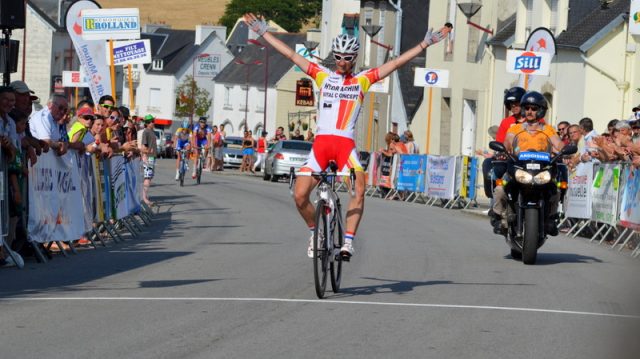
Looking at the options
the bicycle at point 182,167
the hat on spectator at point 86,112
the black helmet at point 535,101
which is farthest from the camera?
the bicycle at point 182,167

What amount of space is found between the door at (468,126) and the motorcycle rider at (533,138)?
1108 inches

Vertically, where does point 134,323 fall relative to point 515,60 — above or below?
below

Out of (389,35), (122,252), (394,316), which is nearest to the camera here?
(394,316)

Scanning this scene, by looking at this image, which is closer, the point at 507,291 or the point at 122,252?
the point at 507,291

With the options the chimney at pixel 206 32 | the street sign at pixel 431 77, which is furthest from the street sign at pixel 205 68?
the street sign at pixel 431 77

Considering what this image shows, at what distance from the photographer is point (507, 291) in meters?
11.8

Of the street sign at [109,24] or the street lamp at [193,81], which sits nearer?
the street sign at [109,24]

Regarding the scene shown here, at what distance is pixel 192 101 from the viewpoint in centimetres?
11350

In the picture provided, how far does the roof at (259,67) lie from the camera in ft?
334

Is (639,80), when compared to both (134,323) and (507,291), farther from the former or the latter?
(134,323)

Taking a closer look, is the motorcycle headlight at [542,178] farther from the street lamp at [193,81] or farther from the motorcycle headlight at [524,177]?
the street lamp at [193,81]

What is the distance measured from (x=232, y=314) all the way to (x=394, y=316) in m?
1.17

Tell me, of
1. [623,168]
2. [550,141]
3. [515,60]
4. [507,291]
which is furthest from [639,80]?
[507,291]

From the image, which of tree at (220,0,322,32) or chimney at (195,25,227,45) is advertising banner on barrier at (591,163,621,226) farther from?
tree at (220,0,322,32)
